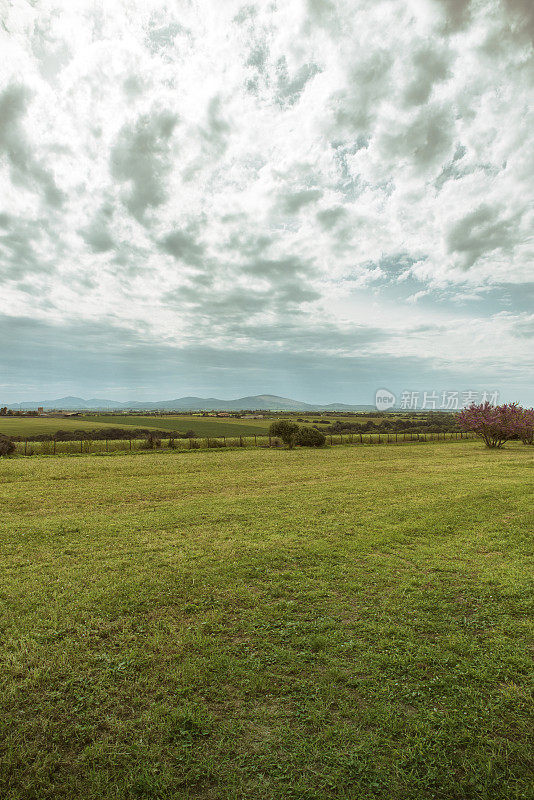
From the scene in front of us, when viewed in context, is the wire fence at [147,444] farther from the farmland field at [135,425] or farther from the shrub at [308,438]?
the farmland field at [135,425]

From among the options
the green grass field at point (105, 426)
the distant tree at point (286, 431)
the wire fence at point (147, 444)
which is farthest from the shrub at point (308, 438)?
the green grass field at point (105, 426)

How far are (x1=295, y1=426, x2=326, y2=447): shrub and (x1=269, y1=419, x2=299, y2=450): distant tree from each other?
2.41ft

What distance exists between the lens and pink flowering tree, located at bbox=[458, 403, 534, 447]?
42250mm

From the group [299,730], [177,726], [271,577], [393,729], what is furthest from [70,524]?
[393,729]

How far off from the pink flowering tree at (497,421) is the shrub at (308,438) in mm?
18251

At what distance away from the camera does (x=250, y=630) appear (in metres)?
6.01

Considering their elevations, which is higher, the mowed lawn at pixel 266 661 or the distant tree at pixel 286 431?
the distant tree at pixel 286 431

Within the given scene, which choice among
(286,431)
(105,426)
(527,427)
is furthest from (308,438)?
(105,426)

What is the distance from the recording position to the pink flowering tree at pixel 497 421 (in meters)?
42.2

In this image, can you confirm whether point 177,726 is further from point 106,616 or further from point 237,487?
point 237,487

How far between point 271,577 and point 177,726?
4.11m

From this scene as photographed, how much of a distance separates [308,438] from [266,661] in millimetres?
41104

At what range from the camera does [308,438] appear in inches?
1810

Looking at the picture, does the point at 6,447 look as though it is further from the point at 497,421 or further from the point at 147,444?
the point at 497,421
